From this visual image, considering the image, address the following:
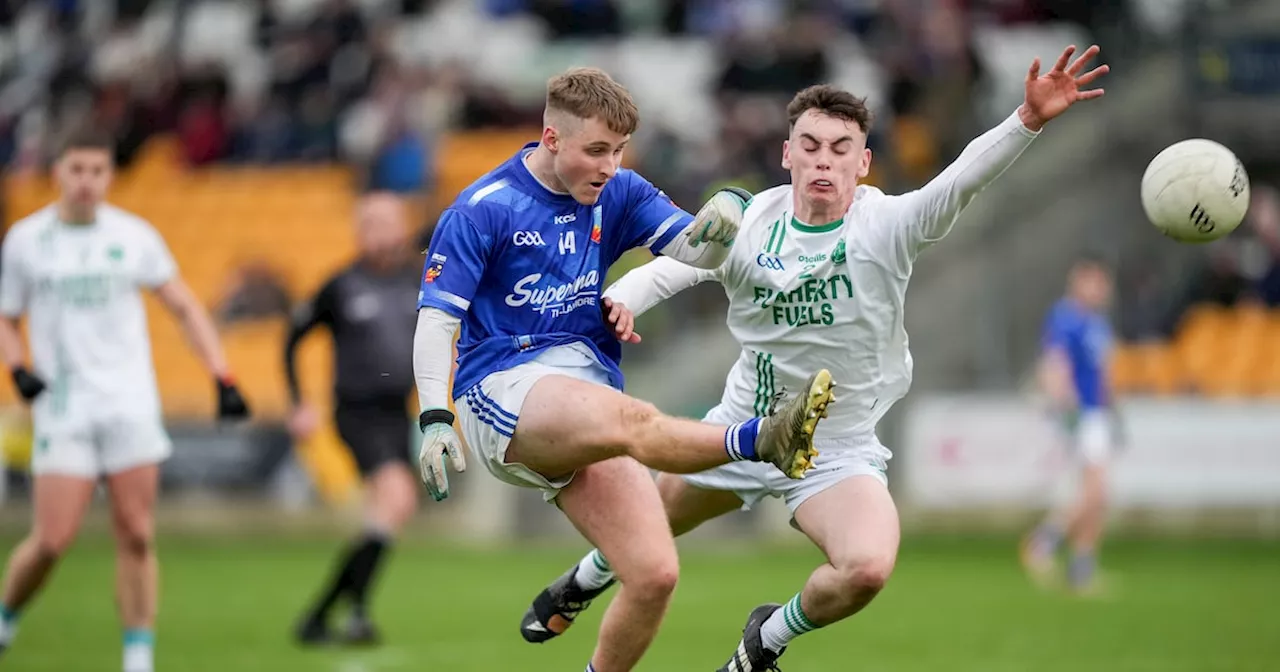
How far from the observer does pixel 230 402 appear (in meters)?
9.73

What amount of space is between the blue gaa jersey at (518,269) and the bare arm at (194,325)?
2.74 metres

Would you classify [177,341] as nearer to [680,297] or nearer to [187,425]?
[187,425]

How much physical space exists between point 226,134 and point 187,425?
6.32m

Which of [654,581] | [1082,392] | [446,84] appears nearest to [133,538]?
[654,581]

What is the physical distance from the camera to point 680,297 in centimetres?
1920

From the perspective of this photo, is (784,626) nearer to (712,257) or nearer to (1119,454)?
(712,257)

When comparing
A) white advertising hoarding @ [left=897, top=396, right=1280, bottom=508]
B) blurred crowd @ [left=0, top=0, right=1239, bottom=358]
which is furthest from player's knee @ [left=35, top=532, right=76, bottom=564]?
white advertising hoarding @ [left=897, top=396, right=1280, bottom=508]

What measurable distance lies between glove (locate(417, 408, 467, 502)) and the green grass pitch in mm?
4104

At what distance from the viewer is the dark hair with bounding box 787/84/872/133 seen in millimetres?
7516

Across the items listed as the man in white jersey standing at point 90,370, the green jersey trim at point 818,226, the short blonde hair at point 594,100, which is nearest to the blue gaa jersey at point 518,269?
the short blonde hair at point 594,100

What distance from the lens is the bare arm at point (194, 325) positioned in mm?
9812

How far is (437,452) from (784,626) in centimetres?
183

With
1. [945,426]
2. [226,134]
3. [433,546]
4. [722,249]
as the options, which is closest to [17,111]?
[226,134]

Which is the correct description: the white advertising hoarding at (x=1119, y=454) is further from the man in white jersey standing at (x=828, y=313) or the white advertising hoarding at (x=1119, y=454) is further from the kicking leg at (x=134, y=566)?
the man in white jersey standing at (x=828, y=313)
